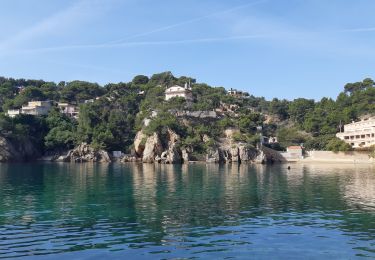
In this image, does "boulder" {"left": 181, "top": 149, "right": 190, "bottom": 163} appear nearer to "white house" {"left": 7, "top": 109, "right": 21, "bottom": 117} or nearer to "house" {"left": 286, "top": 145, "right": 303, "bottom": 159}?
"house" {"left": 286, "top": 145, "right": 303, "bottom": 159}

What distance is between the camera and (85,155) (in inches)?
3974

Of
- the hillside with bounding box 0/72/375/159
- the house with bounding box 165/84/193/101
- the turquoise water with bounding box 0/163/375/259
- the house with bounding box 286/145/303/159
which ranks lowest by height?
the turquoise water with bounding box 0/163/375/259

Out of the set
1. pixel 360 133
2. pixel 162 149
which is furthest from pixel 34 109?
pixel 360 133

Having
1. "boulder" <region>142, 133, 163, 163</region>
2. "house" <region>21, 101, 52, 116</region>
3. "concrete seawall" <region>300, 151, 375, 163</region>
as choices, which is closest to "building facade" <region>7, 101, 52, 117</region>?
"house" <region>21, 101, 52, 116</region>

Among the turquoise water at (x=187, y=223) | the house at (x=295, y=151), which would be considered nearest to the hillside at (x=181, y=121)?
the house at (x=295, y=151)

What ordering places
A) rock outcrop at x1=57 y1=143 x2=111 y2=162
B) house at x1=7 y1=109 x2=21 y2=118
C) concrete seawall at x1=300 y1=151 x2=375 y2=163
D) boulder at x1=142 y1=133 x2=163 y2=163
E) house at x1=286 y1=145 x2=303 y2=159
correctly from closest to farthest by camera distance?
boulder at x1=142 y1=133 x2=163 y2=163
concrete seawall at x1=300 y1=151 x2=375 y2=163
rock outcrop at x1=57 y1=143 x2=111 y2=162
house at x1=286 y1=145 x2=303 y2=159
house at x1=7 y1=109 x2=21 y2=118

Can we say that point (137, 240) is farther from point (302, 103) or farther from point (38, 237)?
point (302, 103)

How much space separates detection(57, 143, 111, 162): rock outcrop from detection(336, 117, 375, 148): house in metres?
58.6

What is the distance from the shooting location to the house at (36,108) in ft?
376

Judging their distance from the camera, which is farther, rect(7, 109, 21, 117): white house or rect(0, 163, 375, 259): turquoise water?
rect(7, 109, 21, 117): white house

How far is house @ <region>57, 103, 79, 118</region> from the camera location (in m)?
126

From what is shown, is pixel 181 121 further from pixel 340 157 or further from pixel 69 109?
pixel 69 109

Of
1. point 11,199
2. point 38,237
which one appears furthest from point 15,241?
point 11,199

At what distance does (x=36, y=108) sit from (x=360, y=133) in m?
84.3
